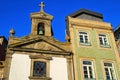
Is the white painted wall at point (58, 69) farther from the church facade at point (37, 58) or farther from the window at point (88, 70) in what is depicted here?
the window at point (88, 70)

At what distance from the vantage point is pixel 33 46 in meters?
17.5

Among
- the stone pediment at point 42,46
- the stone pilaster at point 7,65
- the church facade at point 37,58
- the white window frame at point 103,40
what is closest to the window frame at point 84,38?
the white window frame at point 103,40

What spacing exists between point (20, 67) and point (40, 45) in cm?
286

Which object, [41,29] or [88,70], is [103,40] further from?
[41,29]

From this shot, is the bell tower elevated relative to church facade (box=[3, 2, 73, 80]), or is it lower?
elevated

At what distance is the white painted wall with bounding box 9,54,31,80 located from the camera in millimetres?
15470

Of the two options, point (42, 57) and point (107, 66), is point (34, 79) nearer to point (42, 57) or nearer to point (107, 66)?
point (42, 57)

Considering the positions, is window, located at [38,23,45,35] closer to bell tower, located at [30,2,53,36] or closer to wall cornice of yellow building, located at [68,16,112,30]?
bell tower, located at [30,2,53,36]

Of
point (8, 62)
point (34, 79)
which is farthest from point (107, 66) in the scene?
point (8, 62)

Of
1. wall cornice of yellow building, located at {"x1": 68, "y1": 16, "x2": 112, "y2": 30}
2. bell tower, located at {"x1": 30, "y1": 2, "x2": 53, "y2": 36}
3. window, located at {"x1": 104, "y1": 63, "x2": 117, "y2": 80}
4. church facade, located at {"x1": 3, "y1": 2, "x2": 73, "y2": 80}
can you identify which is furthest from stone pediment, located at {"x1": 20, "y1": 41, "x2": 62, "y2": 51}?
window, located at {"x1": 104, "y1": 63, "x2": 117, "y2": 80}

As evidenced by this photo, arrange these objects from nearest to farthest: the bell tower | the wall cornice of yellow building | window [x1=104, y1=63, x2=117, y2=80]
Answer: window [x1=104, y1=63, x2=117, y2=80] < the bell tower < the wall cornice of yellow building

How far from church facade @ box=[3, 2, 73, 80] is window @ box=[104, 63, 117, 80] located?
11.6 ft

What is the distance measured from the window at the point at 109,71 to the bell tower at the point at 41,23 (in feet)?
20.4

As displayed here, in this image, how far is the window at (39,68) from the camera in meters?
16.2
